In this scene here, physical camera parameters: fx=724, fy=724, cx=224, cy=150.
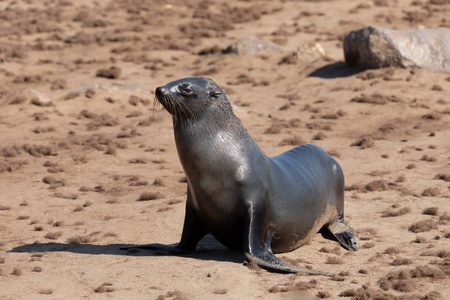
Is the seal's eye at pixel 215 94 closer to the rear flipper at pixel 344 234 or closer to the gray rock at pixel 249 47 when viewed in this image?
the rear flipper at pixel 344 234

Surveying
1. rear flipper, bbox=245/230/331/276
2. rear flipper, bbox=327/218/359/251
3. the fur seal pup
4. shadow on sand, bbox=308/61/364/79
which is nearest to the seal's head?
the fur seal pup

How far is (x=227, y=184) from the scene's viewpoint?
233 inches

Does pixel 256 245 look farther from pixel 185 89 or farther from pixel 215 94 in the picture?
pixel 185 89

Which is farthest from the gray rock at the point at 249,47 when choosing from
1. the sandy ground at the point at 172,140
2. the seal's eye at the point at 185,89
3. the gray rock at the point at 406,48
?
the seal's eye at the point at 185,89

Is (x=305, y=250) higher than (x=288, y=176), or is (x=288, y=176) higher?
(x=288, y=176)

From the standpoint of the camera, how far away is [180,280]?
5.48 m

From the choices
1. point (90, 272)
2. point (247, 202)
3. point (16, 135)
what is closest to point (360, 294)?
point (247, 202)

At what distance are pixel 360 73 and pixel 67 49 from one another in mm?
8255

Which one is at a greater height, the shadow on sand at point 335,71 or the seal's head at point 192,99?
the seal's head at point 192,99

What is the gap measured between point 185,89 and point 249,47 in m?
11.5

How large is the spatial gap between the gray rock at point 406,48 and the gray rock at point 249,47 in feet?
10.1

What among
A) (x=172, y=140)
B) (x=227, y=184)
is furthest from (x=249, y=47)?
(x=227, y=184)

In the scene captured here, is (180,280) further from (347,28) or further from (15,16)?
(15,16)

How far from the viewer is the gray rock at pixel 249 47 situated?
56.4 feet
